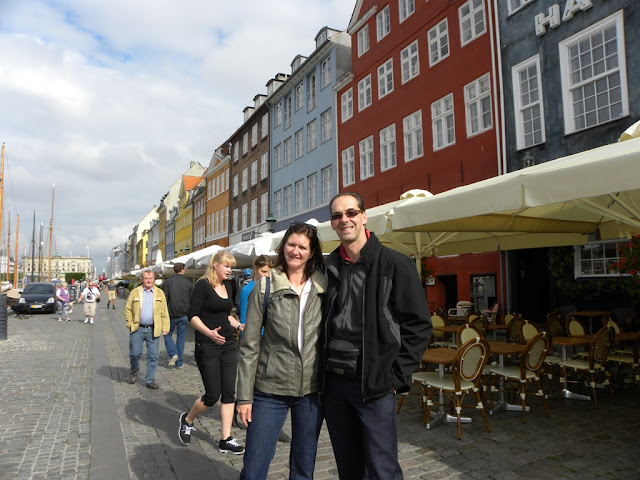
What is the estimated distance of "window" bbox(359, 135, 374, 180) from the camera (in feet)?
68.5

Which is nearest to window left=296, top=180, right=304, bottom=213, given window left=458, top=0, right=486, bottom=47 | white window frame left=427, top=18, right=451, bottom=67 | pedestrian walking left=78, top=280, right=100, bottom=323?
pedestrian walking left=78, top=280, right=100, bottom=323

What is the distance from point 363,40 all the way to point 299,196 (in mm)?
9556

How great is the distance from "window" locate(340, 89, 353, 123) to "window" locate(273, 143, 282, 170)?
848 centimetres

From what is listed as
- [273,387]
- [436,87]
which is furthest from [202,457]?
[436,87]

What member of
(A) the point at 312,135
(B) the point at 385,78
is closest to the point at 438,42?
(B) the point at 385,78

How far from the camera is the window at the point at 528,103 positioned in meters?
13.1

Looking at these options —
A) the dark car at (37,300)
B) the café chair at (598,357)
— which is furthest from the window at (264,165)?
the café chair at (598,357)

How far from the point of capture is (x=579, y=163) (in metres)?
4.07

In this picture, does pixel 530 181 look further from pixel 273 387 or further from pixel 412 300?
pixel 273 387

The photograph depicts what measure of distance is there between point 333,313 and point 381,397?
481 millimetres

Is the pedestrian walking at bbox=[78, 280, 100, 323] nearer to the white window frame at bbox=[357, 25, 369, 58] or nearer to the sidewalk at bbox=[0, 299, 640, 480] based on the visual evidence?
the sidewalk at bbox=[0, 299, 640, 480]

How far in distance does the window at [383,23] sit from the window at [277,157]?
1225cm

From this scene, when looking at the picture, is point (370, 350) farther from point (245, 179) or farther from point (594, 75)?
point (245, 179)

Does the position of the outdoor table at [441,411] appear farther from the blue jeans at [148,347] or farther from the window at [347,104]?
the window at [347,104]
